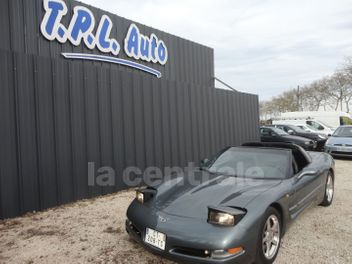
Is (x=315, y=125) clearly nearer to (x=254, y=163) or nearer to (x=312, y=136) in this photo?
(x=312, y=136)

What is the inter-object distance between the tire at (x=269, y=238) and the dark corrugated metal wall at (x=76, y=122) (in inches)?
152

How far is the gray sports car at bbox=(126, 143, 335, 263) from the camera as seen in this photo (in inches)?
103

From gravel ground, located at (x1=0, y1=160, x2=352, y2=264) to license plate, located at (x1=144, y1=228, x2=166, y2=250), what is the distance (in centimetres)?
Answer: 39

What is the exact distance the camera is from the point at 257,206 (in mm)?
2893

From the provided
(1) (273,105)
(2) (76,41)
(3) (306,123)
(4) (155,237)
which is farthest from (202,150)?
(1) (273,105)

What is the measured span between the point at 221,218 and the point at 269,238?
754 mm

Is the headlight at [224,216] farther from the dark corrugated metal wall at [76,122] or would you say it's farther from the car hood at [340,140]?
the car hood at [340,140]

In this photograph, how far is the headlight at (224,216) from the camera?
2656 millimetres

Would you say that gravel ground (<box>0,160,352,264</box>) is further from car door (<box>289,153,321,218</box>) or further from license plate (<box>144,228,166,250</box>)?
license plate (<box>144,228,166,250</box>)

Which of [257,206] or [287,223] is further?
[287,223]

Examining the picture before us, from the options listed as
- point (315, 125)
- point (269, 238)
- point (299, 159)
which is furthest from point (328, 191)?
point (315, 125)

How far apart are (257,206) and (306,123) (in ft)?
56.4

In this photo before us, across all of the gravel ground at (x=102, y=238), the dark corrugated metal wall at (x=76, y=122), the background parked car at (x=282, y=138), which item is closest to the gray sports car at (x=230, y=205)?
the gravel ground at (x=102, y=238)

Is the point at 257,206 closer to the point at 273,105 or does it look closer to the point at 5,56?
the point at 5,56
